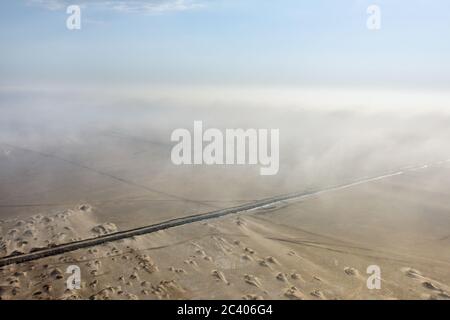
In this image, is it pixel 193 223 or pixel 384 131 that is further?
pixel 384 131

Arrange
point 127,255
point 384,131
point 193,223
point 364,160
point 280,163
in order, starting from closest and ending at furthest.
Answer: point 127,255 < point 193,223 < point 280,163 < point 364,160 < point 384,131

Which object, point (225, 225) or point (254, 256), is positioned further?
point (225, 225)

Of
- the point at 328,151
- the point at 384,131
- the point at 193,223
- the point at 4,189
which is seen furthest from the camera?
the point at 384,131

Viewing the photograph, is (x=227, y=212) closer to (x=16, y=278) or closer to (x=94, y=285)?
(x=94, y=285)

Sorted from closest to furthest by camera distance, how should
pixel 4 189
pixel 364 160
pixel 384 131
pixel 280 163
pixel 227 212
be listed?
1. pixel 227 212
2. pixel 4 189
3. pixel 280 163
4. pixel 364 160
5. pixel 384 131

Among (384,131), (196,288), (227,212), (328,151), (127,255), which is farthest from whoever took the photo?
(384,131)

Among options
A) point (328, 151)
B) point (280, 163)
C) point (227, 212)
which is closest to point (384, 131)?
point (328, 151)

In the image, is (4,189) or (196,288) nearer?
Answer: (196,288)

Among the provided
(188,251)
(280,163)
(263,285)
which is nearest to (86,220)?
(188,251)

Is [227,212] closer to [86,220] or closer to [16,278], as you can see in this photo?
[86,220]
